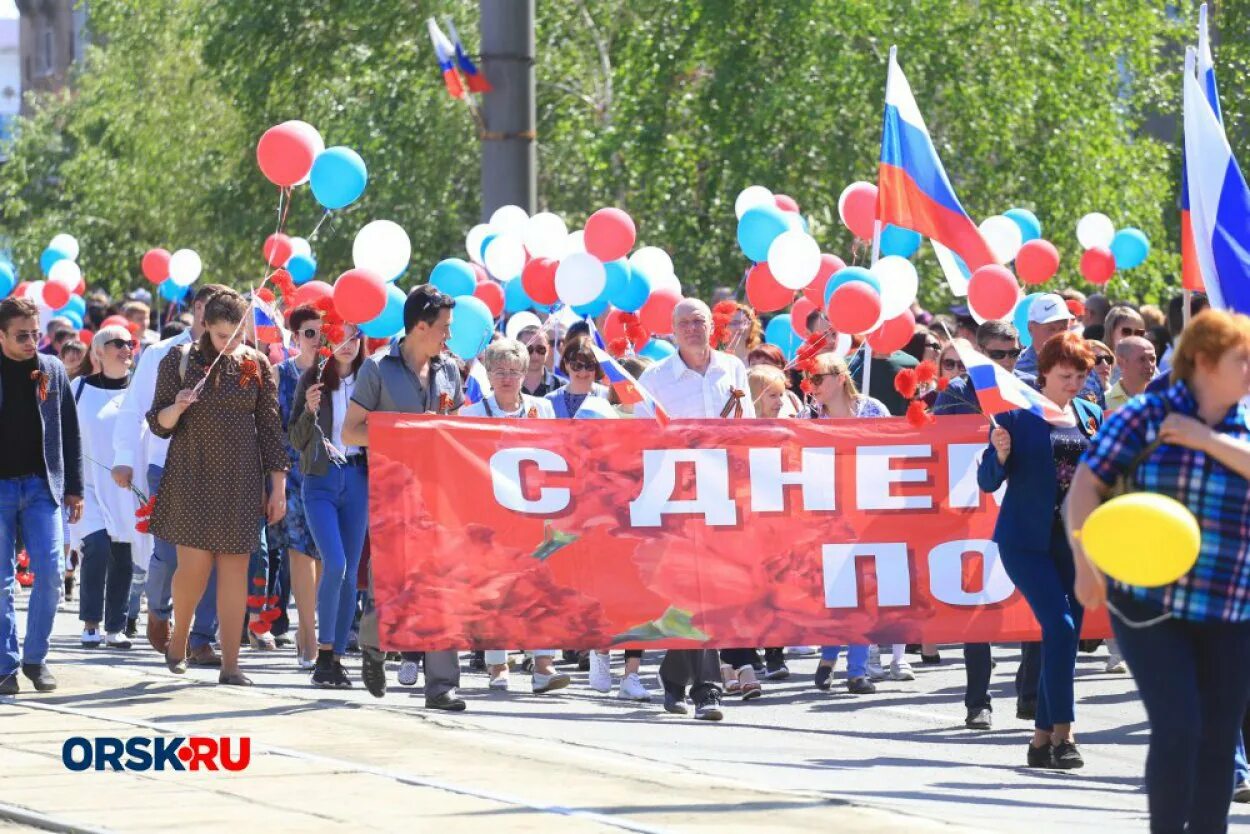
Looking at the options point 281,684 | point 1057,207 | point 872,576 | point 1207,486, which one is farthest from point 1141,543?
point 1057,207

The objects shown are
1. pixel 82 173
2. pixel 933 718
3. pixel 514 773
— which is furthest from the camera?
pixel 82 173

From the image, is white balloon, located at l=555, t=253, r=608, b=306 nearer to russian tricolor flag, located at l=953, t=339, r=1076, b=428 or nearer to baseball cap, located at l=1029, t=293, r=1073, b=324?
baseball cap, located at l=1029, t=293, r=1073, b=324

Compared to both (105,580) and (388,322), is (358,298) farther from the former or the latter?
(105,580)

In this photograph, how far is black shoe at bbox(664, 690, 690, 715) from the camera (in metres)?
11.2

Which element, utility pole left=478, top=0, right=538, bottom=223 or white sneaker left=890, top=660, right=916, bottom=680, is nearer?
white sneaker left=890, top=660, right=916, bottom=680

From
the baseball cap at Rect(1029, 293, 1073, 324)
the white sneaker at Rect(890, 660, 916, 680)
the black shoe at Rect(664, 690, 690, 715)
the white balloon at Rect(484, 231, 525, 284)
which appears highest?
the white balloon at Rect(484, 231, 525, 284)

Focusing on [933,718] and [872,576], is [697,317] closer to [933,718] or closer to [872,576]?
[872,576]

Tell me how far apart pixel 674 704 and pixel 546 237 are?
5.49m

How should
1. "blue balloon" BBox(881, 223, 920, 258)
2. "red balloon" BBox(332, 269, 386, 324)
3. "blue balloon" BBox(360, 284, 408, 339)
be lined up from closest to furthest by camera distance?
"red balloon" BBox(332, 269, 386, 324)
"blue balloon" BBox(360, 284, 408, 339)
"blue balloon" BBox(881, 223, 920, 258)

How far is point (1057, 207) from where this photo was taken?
912 inches

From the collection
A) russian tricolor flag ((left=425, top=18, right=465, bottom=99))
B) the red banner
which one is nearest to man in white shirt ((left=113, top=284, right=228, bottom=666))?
the red banner

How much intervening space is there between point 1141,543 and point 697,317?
559 centimetres

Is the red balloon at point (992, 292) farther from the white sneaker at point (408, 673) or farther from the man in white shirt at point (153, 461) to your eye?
the man in white shirt at point (153, 461)

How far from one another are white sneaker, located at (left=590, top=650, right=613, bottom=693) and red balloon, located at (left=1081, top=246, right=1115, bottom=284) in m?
7.70
